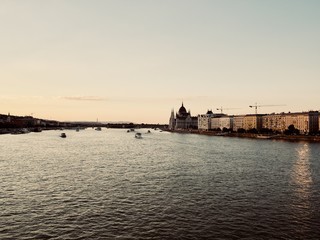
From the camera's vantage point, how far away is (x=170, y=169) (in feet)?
156

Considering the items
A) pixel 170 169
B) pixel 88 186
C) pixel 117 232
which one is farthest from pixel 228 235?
pixel 170 169

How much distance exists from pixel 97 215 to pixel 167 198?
7.08 metres

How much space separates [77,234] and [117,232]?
7.37 feet

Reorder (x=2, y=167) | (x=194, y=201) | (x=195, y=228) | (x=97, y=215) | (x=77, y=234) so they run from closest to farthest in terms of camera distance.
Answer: (x=77, y=234)
(x=195, y=228)
(x=97, y=215)
(x=194, y=201)
(x=2, y=167)

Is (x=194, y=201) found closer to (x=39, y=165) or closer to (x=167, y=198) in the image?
(x=167, y=198)

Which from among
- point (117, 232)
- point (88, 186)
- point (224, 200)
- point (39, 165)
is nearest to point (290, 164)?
point (224, 200)

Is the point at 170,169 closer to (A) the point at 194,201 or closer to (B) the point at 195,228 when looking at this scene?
(A) the point at 194,201

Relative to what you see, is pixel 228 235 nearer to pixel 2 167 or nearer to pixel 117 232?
pixel 117 232

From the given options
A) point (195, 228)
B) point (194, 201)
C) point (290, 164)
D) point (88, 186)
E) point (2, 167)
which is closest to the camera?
point (195, 228)

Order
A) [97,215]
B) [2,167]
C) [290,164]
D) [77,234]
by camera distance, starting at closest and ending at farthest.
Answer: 1. [77,234]
2. [97,215]
3. [2,167]
4. [290,164]

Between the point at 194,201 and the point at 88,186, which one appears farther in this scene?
the point at 88,186

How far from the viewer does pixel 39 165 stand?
50406 mm

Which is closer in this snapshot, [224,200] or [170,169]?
[224,200]

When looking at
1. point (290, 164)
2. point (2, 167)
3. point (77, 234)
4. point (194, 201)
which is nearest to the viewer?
point (77, 234)
